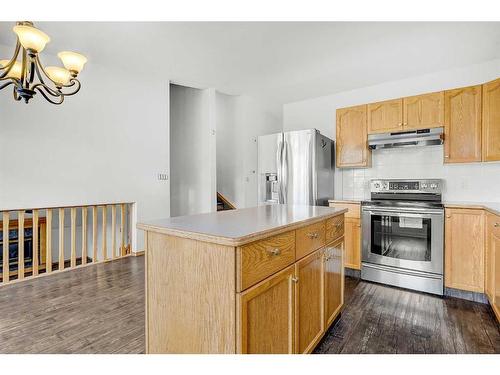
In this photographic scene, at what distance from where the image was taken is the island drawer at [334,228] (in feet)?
A: 6.06

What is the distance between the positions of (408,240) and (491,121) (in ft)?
4.60

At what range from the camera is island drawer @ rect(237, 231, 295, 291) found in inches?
41.7

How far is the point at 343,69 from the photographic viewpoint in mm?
3344

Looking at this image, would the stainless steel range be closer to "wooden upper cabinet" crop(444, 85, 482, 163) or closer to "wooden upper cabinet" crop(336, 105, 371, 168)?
"wooden upper cabinet" crop(444, 85, 482, 163)

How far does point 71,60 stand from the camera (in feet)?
6.84

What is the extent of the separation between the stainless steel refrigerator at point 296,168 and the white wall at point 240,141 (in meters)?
1.10

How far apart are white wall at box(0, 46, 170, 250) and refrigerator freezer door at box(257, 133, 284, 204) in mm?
1485

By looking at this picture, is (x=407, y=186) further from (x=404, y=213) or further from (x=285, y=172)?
(x=285, y=172)

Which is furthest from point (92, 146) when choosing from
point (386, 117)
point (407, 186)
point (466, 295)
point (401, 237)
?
point (466, 295)

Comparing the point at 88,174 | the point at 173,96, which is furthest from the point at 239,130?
the point at 88,174

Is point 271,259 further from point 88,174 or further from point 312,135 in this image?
point 88,174

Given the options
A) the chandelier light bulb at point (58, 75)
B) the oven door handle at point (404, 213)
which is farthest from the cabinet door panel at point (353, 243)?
the chandelier light bulb at point (58, 75)

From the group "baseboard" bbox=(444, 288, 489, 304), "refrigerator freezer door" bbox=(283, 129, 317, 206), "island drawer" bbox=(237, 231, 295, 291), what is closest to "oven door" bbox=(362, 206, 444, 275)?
"baseboard" bbox=(444, 288, 489, 304)

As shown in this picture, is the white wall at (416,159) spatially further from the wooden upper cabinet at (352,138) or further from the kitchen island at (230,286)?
the kitchen island at (230,286)
